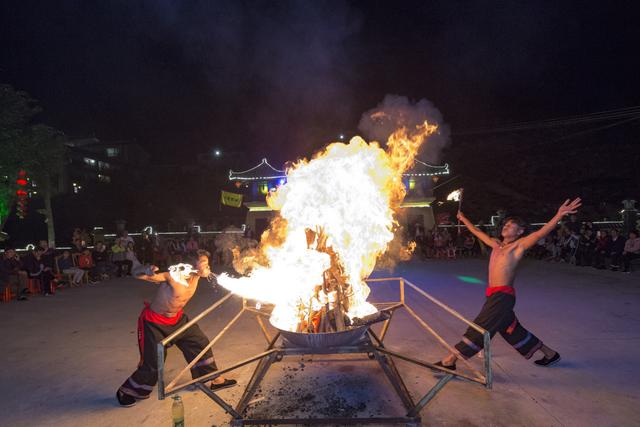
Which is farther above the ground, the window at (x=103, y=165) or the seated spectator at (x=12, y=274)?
the window at (x=103, y=165)

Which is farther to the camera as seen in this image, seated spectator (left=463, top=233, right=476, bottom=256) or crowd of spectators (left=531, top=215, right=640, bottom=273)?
seated spectator (left=463, top=233, right=476, bottom=256)

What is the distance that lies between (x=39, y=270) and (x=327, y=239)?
9750 millimetres

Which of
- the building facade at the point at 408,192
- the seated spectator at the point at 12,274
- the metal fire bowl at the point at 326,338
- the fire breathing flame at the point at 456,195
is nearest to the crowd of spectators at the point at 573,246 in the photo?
the building facade at the point at 408,192

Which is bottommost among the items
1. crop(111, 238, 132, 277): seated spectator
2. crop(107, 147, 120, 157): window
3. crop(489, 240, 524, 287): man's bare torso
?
crop(111, 238, 132, 277): seated spectator

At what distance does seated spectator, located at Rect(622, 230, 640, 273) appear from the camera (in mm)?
11445

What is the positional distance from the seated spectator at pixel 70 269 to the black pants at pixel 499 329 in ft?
38.4

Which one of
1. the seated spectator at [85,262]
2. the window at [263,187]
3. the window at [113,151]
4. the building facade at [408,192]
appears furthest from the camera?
the window at [113,151]

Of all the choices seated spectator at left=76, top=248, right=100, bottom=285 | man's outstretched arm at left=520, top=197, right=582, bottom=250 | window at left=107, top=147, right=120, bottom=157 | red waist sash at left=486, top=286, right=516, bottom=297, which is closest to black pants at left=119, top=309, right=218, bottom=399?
red waist sash at left=486, top=286, right=516, bottom=297

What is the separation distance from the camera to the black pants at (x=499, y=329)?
4.18m

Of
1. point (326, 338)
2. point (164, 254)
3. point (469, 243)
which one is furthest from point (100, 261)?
point (469, 243)

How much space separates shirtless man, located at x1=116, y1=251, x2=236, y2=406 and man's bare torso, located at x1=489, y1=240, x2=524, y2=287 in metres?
3.35

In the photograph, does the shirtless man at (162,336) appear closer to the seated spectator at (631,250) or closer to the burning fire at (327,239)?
the burning fire at (327,239)

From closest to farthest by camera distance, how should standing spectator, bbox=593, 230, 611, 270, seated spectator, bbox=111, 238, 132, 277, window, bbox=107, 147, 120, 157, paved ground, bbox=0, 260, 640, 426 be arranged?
paved ground, bbox=0, 260, 640, 426, standing spectator, bbox=593, 230, 611, 270, seated spectator, bbox=111, 238, 132, 277, window, bbox=107, 147, 120, 157

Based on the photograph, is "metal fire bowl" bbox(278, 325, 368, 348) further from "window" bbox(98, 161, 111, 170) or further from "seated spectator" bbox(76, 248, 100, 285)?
"window" bbox(98, 161, 111, 170)
